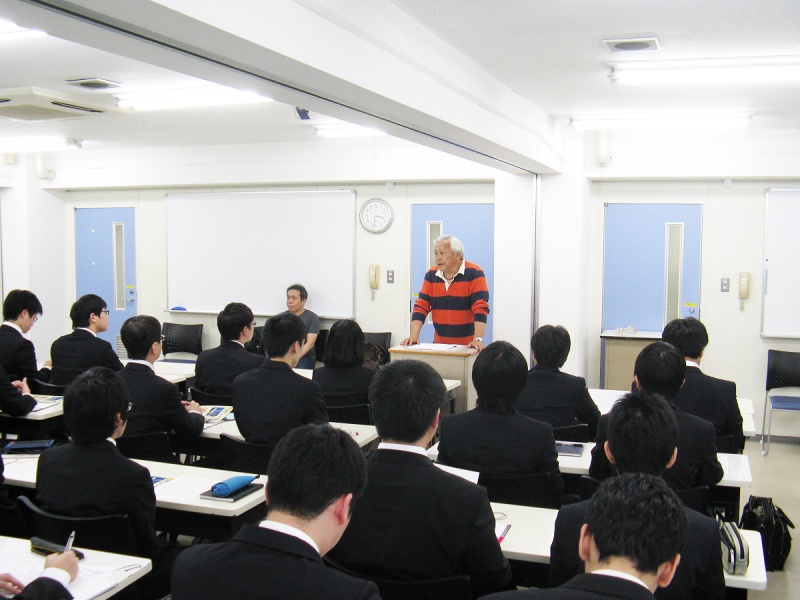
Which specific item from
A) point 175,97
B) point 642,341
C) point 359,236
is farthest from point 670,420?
Answer: point 359,236

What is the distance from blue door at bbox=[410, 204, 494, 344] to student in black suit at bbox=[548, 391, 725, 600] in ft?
16.5

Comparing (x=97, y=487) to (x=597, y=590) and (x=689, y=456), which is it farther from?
(x=689, y=456)

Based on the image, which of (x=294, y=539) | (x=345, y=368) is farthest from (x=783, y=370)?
(x=294, y=539)

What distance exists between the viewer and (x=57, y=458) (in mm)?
2510

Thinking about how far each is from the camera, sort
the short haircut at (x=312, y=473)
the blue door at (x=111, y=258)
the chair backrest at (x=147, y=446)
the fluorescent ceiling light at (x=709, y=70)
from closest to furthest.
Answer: the short haircut at (x=312, y=473) → the chair backrest at (x=147, y=446) → the fluorescent ceiling light at (x=709, y=70) → the blue door at (x=111, y=258)

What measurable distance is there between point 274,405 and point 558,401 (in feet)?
4.71

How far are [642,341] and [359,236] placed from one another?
10.2 feet

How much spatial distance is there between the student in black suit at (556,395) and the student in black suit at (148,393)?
1774 millimetres

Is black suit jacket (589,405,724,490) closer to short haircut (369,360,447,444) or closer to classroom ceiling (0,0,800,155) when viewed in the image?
short haircut (369,360,447,444)

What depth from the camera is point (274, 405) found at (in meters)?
3.38

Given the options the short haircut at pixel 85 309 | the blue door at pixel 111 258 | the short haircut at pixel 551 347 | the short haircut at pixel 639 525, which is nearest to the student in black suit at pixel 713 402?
the short haircut at pixel 551 347

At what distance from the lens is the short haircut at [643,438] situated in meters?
2.12

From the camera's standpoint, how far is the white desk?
2.01 meters

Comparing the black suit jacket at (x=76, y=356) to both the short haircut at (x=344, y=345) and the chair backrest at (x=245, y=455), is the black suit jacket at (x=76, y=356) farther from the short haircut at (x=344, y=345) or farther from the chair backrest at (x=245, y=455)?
the chair backrest at (x=245, y=455)
